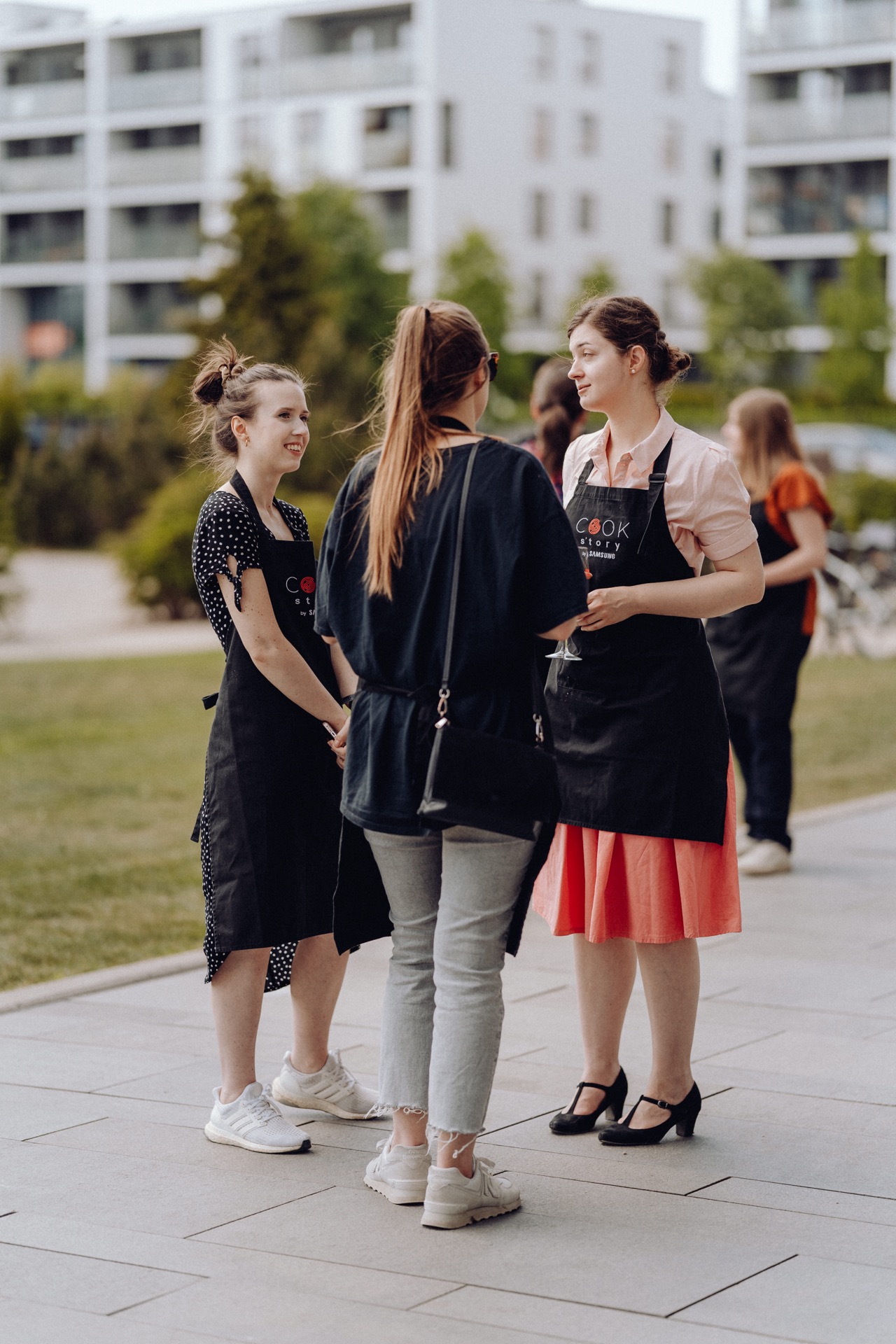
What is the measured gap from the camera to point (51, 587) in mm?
29062

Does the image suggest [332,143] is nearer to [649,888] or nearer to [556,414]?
[556,414]

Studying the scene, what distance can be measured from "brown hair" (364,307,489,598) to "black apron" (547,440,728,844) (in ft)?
2.22

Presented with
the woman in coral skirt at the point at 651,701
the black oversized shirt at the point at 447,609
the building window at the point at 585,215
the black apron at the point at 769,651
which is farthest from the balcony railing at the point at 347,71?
the black oversized shirt at the point at 447,609

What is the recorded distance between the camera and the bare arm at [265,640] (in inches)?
164

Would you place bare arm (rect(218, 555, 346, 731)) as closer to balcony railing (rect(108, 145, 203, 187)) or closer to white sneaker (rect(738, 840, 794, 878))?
white sneaker (rect(738, 840, 794, 878))

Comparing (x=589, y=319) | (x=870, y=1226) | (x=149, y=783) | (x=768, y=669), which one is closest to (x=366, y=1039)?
(x=870, y=1226)

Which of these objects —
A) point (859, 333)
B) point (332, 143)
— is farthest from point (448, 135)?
point (859, 333)

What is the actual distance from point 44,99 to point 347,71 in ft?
37.9

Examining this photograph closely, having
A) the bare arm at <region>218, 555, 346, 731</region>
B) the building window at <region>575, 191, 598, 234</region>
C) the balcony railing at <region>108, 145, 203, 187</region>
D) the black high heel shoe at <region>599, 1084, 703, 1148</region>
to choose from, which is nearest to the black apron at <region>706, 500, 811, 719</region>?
the black high heel shoe at <region>599, 1084, 703, 1148</region>

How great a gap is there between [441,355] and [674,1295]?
1876 mm

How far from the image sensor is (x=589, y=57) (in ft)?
212

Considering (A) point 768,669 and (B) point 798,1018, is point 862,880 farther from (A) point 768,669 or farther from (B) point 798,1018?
(B) point 798,1018

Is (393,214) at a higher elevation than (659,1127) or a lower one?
higher

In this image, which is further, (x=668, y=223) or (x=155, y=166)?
(x=668, y=223)
